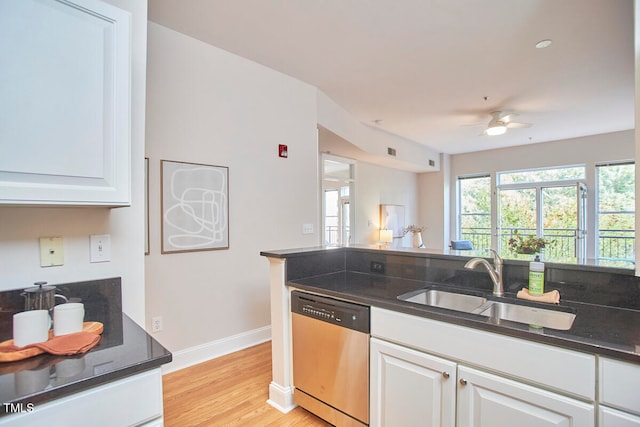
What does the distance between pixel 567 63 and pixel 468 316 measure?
3.34 meters

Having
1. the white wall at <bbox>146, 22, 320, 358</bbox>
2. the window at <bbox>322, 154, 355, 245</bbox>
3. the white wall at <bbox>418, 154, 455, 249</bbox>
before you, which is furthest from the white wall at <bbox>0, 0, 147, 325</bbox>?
the white wall at <bbox>418, 154, 455, 249</bbox>

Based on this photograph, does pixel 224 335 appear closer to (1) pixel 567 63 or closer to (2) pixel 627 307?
(2) pixel 627 307

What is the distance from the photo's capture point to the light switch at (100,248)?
1417 mm

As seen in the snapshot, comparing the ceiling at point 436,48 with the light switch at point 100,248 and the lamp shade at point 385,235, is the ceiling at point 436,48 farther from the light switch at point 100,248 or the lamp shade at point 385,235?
the lamp shade at point 385,235

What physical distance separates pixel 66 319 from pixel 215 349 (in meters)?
1.99

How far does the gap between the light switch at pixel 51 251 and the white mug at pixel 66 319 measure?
0.27 metres

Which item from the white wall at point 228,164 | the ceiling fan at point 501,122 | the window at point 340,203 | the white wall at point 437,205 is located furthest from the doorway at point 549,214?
the white wall at point 228,164

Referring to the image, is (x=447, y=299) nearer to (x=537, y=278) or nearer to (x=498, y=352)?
(x=537, y=278)

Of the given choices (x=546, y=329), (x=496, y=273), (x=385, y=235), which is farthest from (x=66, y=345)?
(x=385, y=235)

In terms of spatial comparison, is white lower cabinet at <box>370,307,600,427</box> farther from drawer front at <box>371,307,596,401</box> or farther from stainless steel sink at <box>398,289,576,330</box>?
stainless steel sink at <box>398,289,576,330</box>

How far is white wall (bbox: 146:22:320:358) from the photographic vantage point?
2.63 metres

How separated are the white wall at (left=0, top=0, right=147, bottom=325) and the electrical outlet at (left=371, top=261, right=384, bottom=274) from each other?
150 cm

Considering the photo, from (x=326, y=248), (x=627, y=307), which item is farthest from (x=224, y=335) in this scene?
(x=627, y=307)

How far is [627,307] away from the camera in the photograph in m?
1.48
